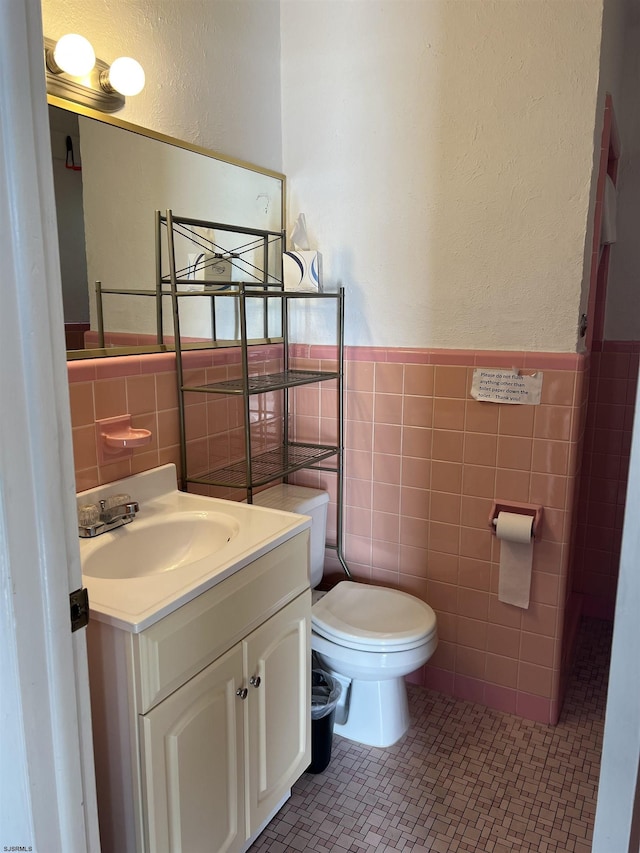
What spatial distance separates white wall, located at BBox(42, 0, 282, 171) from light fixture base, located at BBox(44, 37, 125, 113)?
0.03 metres

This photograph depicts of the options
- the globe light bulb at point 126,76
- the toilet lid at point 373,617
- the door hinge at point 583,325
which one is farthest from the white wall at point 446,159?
the toilet lid at point 373,617

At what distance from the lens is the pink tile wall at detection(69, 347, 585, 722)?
1919mm

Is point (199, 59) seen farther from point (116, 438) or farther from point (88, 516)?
point (88, 516)

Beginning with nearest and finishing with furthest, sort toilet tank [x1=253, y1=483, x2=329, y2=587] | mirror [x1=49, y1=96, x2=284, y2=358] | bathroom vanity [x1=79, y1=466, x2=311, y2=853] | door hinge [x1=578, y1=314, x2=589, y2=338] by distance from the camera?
1. bathroom vanity [x1=79, y1=466, x2=311, y2=853]
2. mirror [x1=49, y1=96, x2=284, y2=358]
3. door hinge [x1=578, y1=314, x2=589, y2=338]
4. toilet tank [x1=253, y1=483, x2=329, y2=587]

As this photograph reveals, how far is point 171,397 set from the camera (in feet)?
5.98

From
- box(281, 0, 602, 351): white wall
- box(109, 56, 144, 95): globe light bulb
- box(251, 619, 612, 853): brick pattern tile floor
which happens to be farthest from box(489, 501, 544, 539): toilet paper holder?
box(109, 56, 144, 95): globe light bulb

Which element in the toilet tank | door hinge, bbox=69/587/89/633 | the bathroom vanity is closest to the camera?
door hinge, bbox=69/587/89/633

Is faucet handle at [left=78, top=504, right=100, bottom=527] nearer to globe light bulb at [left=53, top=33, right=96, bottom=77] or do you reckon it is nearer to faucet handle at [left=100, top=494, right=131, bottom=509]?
faucet handle at [left=100, top=494, right=131, bottom=509]

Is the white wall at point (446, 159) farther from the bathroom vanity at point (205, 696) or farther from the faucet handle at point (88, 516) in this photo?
the faucet handle at point (88, 516)

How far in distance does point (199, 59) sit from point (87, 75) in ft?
1.63

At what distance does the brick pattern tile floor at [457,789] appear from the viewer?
5.29 ft

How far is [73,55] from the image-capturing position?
55.1 inches

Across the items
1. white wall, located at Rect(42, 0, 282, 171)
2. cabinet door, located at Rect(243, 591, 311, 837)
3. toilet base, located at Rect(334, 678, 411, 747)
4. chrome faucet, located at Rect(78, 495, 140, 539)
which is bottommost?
toilet base, located at Rect(334, 678, 411, 747)

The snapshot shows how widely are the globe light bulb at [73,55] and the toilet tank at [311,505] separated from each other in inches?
53.5
